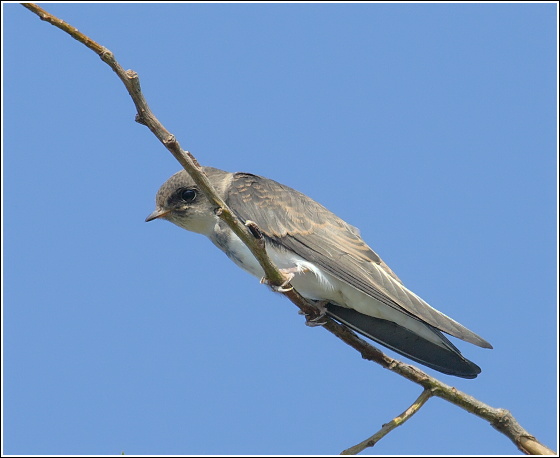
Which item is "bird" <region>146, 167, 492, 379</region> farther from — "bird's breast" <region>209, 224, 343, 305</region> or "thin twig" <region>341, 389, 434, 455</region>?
"thin twig" <region>341, 389, 434, 455</region>

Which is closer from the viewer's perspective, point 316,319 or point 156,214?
point 316,319

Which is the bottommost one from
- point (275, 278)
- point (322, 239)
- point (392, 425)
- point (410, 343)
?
point (392, 425)

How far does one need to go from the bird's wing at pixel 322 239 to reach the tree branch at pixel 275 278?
23.7 inches

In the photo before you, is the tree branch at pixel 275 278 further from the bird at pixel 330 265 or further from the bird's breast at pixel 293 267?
the bird at pixel 330 265

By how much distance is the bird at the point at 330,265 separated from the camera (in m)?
7.08

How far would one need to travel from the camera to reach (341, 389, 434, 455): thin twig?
5.08 m

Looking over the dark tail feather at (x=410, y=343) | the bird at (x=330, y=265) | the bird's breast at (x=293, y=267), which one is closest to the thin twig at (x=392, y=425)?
the bird at (x=330, y=265)

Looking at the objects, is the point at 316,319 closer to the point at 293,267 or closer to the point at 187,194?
the point at 293,267

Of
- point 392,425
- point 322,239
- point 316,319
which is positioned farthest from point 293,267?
point 392,425

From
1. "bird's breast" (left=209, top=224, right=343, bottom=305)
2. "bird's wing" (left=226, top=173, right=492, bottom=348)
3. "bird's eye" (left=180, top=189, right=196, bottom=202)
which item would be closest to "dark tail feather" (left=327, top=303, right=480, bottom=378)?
"bird's breast" (left=209, top=224, right=343, bottom=305)

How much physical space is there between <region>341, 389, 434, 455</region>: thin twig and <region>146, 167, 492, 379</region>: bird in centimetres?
91

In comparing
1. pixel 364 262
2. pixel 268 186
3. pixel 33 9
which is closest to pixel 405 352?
pixel 364 262

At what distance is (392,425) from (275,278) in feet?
4.64

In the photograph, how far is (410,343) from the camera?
7.34 m
